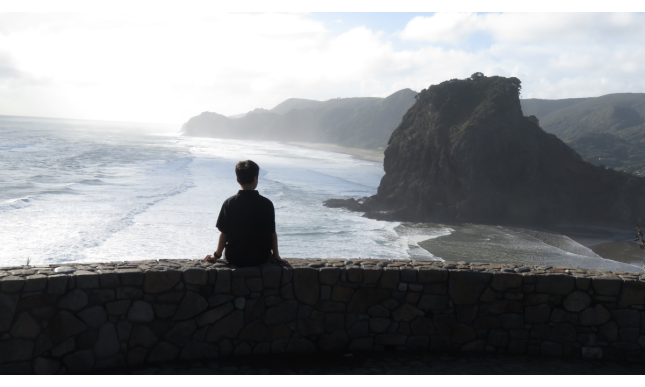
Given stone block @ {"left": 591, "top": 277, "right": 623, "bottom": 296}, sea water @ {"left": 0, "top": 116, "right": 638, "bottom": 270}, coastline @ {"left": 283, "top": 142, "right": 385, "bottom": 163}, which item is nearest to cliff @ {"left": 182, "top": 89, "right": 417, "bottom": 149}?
coastline @ {"left": 283, "top": 142, "right": 385, "bottom": 163}

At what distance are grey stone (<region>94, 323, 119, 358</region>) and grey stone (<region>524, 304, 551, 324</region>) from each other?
3.46 metres

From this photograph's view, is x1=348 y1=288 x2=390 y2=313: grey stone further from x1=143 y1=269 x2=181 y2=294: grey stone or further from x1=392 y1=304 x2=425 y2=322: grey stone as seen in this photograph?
x1=143 y1=269 x2=181 y2=294: grey stone

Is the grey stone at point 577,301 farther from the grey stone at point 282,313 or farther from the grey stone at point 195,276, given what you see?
the grey stone at point 195,276

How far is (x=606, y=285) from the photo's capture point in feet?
13.5

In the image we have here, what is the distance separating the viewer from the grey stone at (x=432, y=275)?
4.17m

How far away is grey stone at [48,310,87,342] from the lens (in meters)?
3.49

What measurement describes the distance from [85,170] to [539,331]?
36014 millimetres

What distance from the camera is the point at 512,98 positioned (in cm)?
2866

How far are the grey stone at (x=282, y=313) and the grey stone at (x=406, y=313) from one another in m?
0.90

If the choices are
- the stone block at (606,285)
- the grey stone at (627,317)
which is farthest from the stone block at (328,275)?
the grey stone at (627,317)

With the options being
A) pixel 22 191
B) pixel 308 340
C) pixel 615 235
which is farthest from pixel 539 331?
pixel 22 191

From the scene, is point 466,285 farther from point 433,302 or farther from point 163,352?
point 163,352

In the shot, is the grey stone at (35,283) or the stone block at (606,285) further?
the stone block at (606,285)

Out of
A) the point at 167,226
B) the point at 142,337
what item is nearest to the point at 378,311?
the point at 142,337
